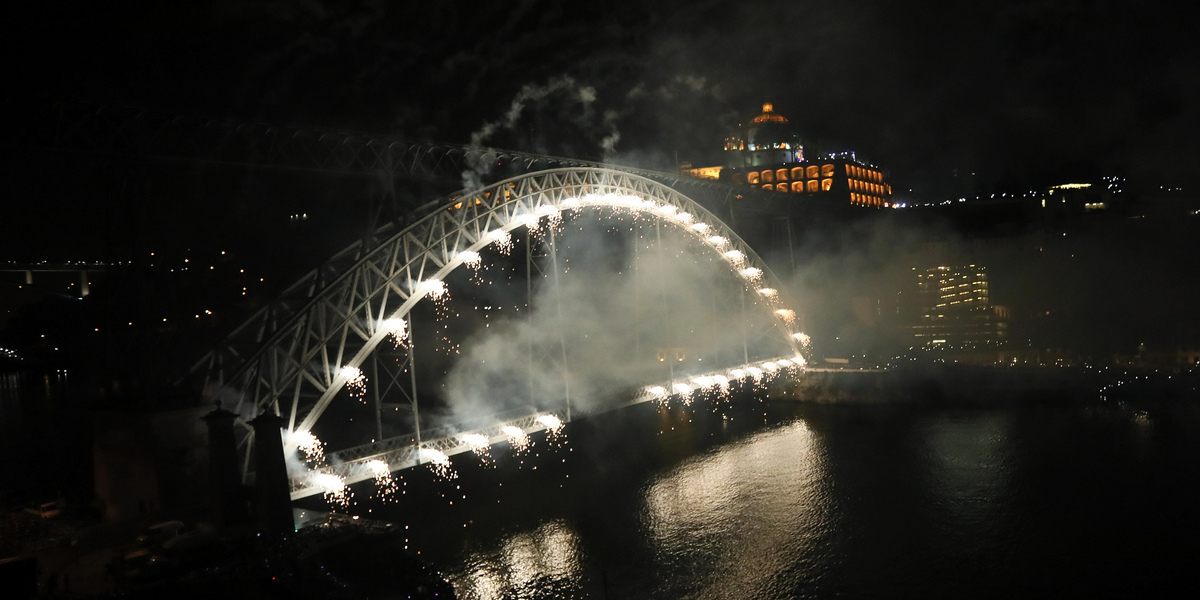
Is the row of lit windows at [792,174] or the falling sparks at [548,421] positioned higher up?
the row of lit windows at [792,174]

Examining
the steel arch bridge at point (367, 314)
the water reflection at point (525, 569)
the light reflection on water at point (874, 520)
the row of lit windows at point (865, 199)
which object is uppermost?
the row of lit windows at point (865, 199)

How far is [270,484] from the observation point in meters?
17.4

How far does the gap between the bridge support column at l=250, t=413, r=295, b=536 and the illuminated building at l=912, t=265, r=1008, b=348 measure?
5509 centimetres

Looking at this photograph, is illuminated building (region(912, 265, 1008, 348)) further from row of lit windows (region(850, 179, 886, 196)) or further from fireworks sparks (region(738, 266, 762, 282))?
row of lit windows (region(850, 179, 886, 196))

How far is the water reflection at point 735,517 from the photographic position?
2084cm

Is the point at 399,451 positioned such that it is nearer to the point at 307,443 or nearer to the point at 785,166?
the point at 307,443

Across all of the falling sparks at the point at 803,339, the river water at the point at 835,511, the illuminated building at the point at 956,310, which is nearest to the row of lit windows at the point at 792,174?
the illuminated building at the point at 956,310

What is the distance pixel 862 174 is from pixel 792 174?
1239cm

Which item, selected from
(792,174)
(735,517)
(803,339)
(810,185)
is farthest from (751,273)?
(810,185)

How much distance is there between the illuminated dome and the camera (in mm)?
105287

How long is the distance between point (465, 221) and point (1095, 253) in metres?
58.5

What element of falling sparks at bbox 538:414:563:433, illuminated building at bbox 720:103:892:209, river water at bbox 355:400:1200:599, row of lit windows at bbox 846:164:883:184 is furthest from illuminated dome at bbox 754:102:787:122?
falling sparks at bbox 538:414:563:433

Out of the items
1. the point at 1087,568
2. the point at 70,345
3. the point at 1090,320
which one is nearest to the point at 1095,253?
the point at 1090,320

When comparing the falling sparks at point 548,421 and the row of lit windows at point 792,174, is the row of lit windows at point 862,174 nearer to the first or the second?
the row of lit windows at point 792,174
